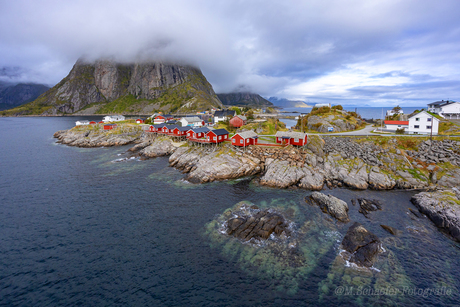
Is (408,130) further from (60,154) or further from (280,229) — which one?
(60,154)

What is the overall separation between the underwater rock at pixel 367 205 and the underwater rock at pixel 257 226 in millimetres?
12240

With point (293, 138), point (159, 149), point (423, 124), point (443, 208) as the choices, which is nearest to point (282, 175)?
point (293, 138)

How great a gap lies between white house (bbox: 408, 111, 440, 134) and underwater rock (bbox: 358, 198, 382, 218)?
35724 mm

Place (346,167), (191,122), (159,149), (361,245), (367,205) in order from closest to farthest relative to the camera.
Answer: (361,245) < (367,205) < (346,167) < (159,149) < (191,122)

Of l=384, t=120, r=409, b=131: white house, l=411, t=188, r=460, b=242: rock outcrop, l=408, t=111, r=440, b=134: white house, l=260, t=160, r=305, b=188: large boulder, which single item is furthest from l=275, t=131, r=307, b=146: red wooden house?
l=384, t=120, r=409, b=131: white house

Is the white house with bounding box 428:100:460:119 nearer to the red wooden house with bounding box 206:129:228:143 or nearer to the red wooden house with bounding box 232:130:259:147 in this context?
the red wooden house with bounding box 232:130:259:147

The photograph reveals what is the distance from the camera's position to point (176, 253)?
21344 millimetres

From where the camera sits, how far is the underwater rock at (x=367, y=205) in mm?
28391

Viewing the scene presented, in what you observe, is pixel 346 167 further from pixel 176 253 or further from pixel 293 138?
pixel 176 253

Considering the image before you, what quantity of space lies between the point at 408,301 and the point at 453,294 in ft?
14.4

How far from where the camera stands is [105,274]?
61.7 ft

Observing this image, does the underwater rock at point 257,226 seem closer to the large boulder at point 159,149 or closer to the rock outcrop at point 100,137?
the large boulder at point 159,149

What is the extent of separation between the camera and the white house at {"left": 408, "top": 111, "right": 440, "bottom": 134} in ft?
162

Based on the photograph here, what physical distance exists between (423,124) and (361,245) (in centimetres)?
5054
